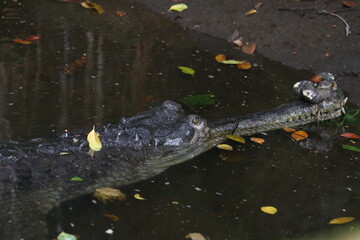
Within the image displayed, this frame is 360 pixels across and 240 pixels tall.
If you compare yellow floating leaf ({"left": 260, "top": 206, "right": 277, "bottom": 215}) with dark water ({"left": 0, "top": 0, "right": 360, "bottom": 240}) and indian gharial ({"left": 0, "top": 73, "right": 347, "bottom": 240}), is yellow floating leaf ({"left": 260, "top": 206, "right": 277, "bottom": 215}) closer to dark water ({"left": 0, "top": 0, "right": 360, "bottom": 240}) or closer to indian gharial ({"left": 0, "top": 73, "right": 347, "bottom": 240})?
dark water ({"left": 0, "top": 0, "right": 360, "bottom": 240})

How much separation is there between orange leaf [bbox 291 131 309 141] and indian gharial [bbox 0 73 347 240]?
0.29 ft

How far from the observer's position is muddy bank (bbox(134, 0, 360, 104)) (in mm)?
6914

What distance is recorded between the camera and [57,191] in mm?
4531

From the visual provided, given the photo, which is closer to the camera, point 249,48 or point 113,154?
point 113,154

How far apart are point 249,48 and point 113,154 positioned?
291 centimetres

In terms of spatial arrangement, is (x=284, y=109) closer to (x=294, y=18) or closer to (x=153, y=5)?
(x=294, y=18)

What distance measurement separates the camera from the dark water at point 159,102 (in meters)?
4.36

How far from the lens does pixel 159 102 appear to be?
591cm

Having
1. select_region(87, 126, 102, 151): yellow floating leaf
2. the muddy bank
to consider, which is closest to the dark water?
the muddy bank

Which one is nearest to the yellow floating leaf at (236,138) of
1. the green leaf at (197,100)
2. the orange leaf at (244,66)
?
the green leaf at (197,100)

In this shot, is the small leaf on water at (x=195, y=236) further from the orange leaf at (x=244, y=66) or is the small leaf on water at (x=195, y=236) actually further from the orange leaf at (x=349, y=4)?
the orange leaf at (x=349, y=4)

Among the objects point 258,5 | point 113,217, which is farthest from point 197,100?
point 258,5

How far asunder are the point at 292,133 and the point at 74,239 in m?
2.38

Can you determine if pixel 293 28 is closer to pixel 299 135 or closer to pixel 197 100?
pixel 197 100
